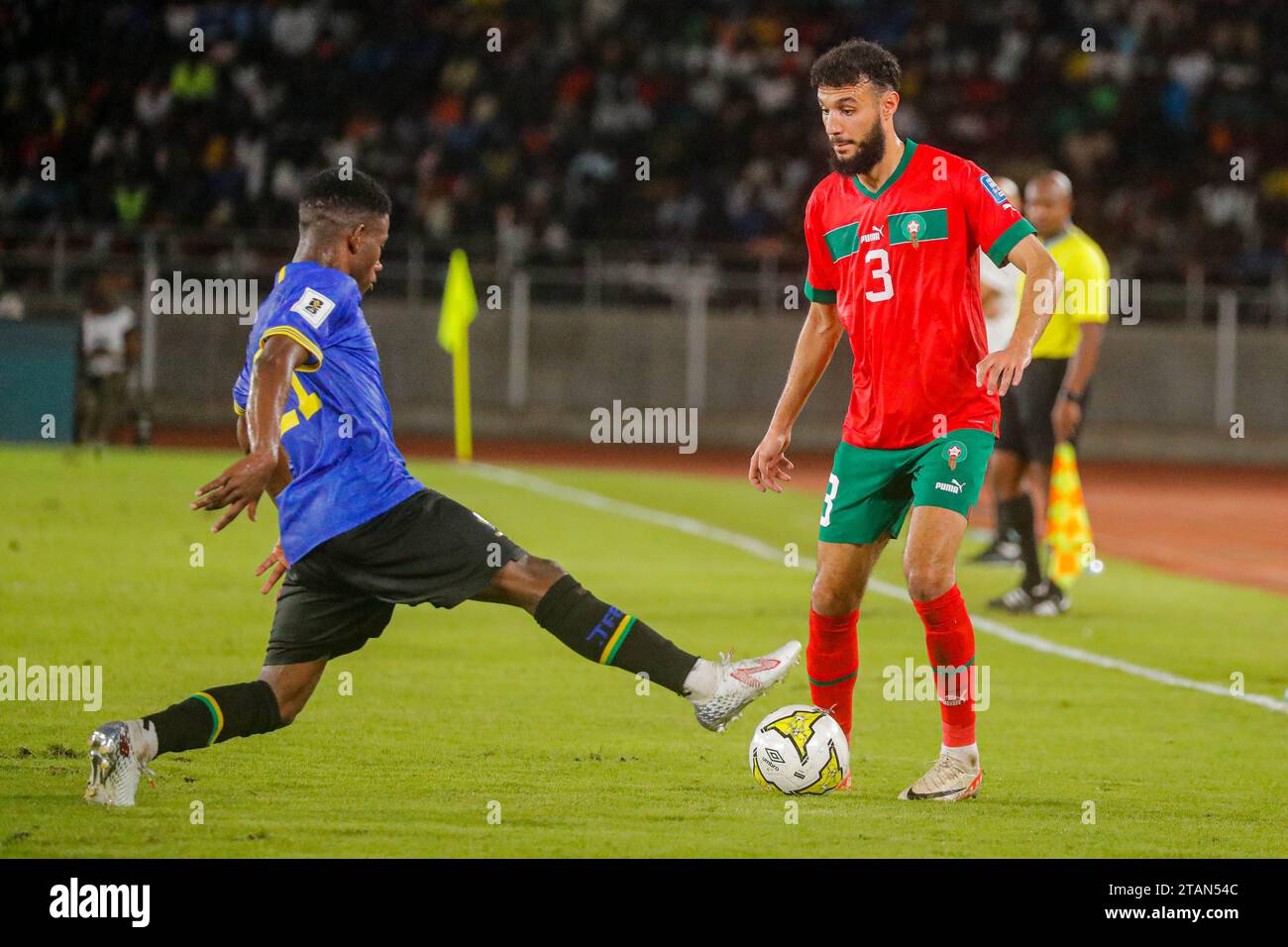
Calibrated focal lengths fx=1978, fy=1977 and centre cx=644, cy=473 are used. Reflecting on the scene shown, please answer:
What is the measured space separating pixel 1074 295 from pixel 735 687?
253 inches

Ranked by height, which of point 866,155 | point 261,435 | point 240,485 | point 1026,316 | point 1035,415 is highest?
point 866,155

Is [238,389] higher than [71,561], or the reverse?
[238,389]

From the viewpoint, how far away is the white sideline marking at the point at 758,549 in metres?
9.52

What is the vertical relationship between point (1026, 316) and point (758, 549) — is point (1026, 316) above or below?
above

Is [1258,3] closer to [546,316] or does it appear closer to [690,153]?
[690,153]

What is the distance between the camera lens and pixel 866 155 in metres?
6.45

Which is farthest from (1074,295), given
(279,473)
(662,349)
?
(662,349)

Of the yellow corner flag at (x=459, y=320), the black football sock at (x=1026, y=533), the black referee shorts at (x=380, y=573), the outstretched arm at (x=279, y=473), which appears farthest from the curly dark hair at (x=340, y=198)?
the yellow corner flag at (x=459, y=320)

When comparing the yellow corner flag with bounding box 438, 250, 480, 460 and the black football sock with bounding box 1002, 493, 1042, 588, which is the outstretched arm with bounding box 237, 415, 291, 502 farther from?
the yellow corner flag with bounding box 438, 250, 480, 460

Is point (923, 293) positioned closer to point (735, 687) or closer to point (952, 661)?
point (952, 661)

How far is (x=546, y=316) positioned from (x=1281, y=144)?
11575mm

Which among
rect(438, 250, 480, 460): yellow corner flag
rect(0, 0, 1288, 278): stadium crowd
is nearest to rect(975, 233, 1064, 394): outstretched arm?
rect(438, 250, 480, 460): yellow corner flag

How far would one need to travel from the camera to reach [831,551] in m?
6.59

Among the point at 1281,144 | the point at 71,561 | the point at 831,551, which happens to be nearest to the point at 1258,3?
the point at 1281,144
